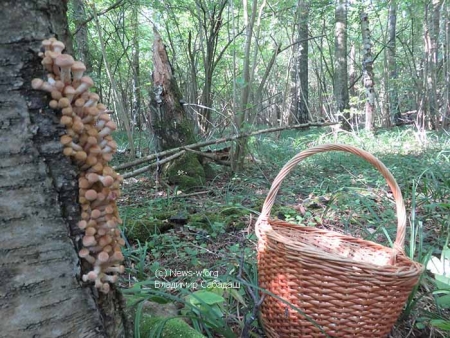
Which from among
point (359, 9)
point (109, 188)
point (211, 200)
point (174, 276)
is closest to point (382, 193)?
point (211, 200)

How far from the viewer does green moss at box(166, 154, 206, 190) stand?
3.29 metres

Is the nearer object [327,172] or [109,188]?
[109,188]

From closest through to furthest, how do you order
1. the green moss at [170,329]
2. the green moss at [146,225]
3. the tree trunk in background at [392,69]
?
the green moss at [170,329], the green moss at [146,225], the tree trunk in background at [392,69]

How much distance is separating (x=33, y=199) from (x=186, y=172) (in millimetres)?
2758

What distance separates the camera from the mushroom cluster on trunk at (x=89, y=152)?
0.64 m

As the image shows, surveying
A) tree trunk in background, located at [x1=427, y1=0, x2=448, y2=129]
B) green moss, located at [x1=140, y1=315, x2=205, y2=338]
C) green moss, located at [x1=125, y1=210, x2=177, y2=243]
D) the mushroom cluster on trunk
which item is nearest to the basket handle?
green moss, located at [x1=140, y1=315, x2=205, y2=338]

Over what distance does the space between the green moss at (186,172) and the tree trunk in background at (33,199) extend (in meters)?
2.59

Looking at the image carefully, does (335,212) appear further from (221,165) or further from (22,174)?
(22,174)

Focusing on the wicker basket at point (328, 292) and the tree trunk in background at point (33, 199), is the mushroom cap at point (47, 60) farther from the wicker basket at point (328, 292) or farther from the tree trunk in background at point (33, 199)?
the wicker basket at point (328, 292)

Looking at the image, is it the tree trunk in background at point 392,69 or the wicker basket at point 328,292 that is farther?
the tree trunk in background at point 392,69

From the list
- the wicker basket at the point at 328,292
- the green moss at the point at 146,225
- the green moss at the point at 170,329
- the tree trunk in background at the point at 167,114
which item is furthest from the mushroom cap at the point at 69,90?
the tree trunk in background at the point at 167,114

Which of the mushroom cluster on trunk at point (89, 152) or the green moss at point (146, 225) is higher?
the mushroom cluster on trunk at point (89, 152)

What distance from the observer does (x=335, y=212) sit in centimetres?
253

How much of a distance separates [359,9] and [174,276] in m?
6.29
